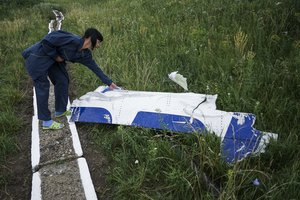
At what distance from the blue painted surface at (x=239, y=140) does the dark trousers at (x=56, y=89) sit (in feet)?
8.04

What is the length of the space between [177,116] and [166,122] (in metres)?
0.16

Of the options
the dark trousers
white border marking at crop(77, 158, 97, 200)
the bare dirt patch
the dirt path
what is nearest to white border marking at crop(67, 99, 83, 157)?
the dirt path

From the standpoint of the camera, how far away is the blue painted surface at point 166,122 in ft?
11.3

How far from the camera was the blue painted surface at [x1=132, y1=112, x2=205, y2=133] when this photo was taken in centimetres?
343

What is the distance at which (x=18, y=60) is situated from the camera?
6.90m

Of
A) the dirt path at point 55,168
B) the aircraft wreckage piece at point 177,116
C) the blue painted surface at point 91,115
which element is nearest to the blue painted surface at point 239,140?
the aircraft wreckage piece at point 177,116

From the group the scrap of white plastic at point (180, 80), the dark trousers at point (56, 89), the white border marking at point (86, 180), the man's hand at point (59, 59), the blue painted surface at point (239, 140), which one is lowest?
the white border marking at point (86, 180)

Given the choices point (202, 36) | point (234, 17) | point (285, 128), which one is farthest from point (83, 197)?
point (234, 17)

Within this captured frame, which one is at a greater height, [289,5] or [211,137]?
[289,5]

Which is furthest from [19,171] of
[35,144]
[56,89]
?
[56,89]

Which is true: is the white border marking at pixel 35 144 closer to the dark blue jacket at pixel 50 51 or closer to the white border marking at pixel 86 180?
the white border marking at pixel 86 180

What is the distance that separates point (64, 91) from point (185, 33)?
3.04 m

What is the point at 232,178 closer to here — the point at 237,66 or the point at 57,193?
the point at 57,193

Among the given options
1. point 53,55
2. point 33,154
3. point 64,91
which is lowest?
point 33,154
